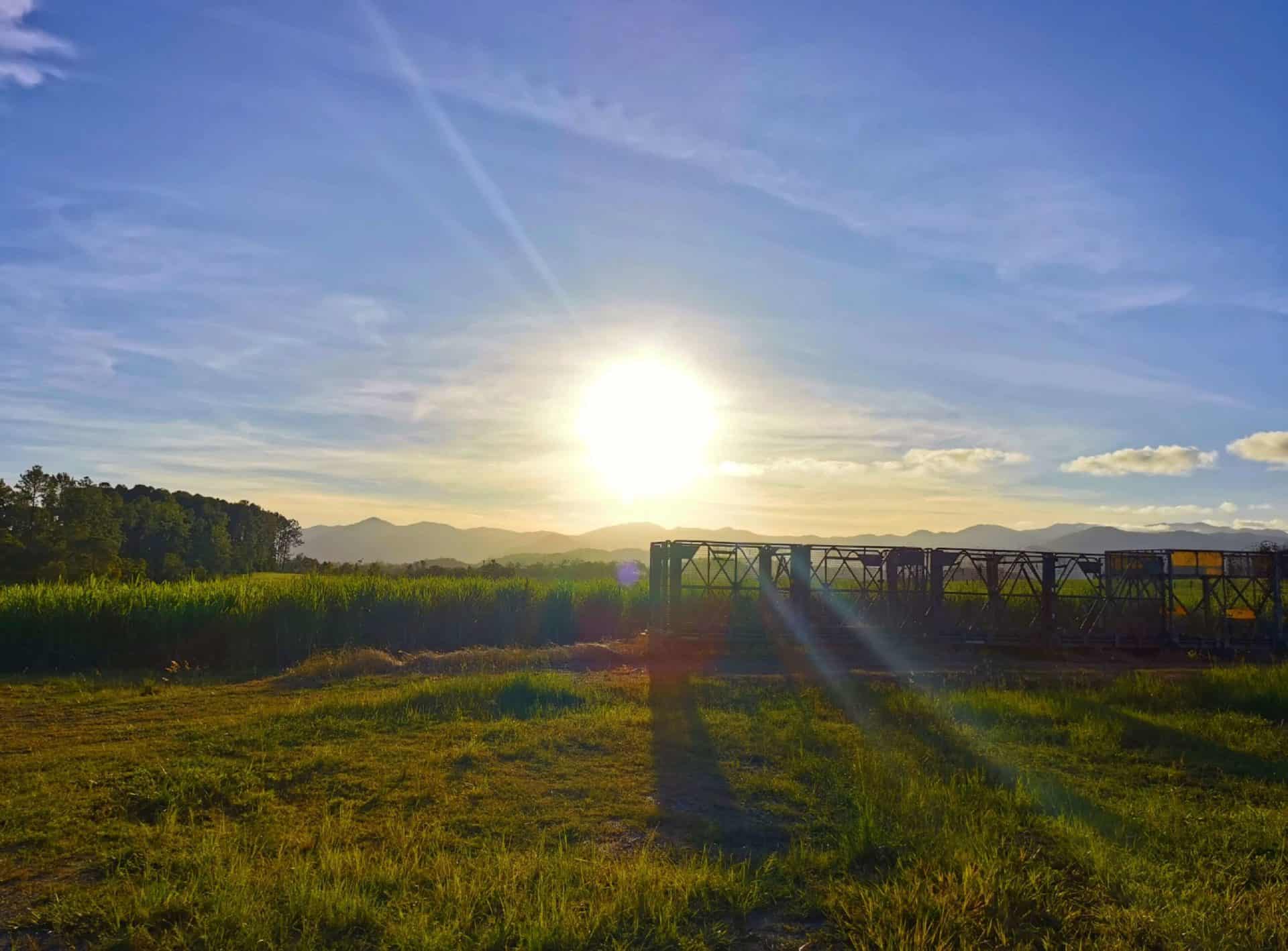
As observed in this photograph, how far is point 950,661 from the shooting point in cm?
2159

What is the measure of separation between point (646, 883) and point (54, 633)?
1999 centimetres

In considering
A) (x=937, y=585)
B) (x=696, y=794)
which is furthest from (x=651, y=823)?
(x=937, y=585)

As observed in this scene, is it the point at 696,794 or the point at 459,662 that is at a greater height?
the point at 696,794

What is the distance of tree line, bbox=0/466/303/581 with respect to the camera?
35.7 meters

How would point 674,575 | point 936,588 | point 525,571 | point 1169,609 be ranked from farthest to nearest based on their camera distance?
point 525,571
point 1169,609
point 936,588
point 674,575

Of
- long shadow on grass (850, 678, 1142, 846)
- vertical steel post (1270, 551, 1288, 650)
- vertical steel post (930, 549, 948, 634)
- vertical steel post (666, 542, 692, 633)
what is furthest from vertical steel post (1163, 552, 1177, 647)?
vertical steel post (666, 542, 692, 633)

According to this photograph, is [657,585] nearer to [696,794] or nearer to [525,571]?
[696,794]

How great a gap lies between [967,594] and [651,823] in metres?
17.6

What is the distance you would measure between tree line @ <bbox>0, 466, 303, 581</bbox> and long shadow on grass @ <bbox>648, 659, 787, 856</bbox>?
2269 centimetres

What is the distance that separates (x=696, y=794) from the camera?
9031mm

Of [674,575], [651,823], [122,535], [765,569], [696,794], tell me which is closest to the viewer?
[651,823]

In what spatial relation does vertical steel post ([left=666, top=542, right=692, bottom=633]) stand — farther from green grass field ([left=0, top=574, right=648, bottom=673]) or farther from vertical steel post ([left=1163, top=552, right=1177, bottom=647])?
vertical steel post ([left=1163, top=552, right=1177, bottom=647])

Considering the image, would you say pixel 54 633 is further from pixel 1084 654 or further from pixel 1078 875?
pixel 1084 654

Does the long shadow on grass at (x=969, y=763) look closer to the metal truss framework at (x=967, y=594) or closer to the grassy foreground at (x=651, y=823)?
the grassy foreground at (x=651, y=823)
